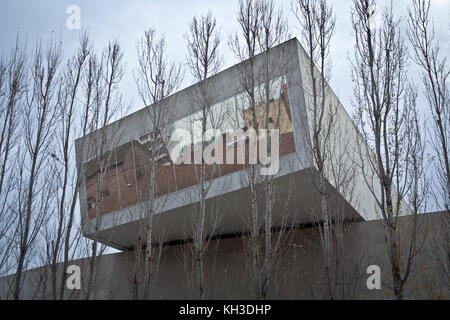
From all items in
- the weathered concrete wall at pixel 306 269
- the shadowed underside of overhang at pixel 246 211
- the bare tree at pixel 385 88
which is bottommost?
the weathered concrete wall at pixel 306 269

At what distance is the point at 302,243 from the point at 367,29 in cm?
664

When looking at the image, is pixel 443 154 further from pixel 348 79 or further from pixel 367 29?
pixel 367 29

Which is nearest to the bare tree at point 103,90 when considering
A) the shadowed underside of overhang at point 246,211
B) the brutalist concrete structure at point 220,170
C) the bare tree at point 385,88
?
the brutalist concrete structure at point 220,170

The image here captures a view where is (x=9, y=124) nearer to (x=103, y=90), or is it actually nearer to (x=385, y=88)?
(x=103, y=90)

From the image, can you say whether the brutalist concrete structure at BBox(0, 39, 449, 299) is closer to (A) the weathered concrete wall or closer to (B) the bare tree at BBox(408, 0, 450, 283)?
(A) the weathered concrete wall

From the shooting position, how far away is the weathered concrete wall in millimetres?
9039

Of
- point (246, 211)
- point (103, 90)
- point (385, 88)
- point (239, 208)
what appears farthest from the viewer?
point (246, 211)


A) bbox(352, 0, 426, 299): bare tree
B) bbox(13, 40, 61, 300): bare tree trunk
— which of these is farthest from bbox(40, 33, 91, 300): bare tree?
bbox(352, 0, 426, 299): bare tree

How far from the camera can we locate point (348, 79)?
8.36 meters

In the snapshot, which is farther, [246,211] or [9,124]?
[246,211]

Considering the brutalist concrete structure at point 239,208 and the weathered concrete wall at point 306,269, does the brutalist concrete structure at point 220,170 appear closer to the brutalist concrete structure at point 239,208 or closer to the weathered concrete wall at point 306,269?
the brutalist concrete structure at point 239,208

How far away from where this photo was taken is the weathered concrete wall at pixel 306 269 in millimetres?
9039

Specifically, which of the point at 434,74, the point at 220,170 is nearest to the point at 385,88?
the point at 434,74

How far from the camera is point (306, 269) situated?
11258mm
